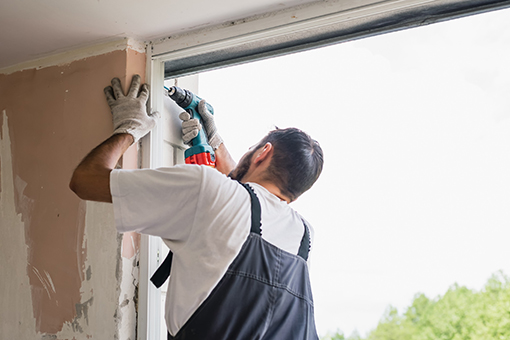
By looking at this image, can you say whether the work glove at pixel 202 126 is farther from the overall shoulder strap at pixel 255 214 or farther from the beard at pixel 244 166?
the overall shoulder strap at pixel 255 214

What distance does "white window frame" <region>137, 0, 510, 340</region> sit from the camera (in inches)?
48.6

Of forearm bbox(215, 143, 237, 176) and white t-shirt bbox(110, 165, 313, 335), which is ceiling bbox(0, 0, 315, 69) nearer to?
forearm bbox(215, 143, 237, 176)

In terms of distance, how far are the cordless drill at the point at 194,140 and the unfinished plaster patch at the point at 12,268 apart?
29.7 inches

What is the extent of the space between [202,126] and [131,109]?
35 centimetres

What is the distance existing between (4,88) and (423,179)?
2864mm

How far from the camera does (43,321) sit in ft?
4.68

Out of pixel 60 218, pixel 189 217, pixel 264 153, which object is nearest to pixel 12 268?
pixel 60 218

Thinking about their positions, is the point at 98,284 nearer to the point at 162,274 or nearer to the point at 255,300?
the point at 162,274

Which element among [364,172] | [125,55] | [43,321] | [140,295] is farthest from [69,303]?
[364,172]

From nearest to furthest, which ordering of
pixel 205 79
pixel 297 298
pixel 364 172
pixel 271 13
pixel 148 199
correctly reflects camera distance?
pixel 148 199, pixel 297 298, pixel 271 13, pixel 205 79, pixel 364 172

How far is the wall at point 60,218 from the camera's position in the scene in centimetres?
136

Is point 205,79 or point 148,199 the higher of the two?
point 205,79

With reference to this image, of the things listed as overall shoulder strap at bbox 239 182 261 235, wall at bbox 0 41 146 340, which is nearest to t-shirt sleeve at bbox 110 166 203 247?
overall shoulder strap at bbox 239 182 261 235

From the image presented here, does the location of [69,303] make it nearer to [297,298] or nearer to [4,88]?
[297,298]
